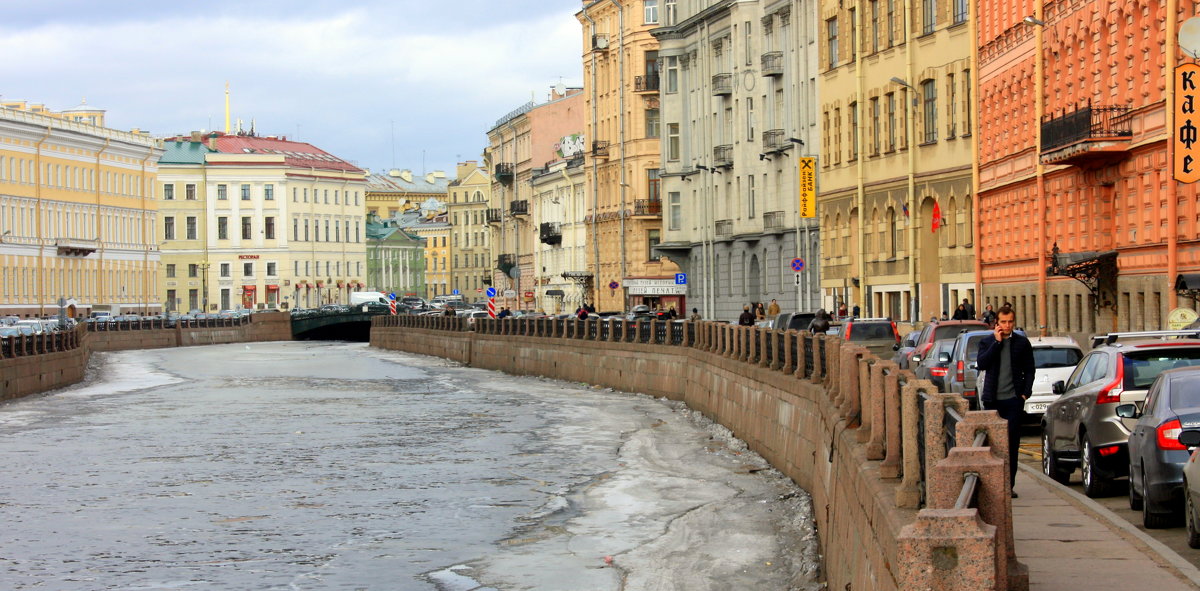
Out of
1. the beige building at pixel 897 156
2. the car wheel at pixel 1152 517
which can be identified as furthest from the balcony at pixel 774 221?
the car wheel at pixel 1152 517

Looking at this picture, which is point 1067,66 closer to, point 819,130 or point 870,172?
point 870,172

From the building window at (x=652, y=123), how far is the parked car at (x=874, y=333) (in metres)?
63.5

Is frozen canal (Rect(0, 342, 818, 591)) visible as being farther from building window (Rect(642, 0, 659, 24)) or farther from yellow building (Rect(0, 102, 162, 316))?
yellow building (Rect(0, 102, 162, 316))

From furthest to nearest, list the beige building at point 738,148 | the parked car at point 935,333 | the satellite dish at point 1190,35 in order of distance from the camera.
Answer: the beige building at point 738,148, the parked car at point 935,333, the satellite dish at point 1190,35

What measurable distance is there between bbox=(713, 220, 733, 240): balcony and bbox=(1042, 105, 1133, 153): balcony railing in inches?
1502

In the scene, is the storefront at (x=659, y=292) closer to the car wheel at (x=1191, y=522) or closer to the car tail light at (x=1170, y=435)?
the car tail light at (x=1170, y=435)

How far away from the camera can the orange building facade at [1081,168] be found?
39781 mm

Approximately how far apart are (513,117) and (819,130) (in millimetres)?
72731

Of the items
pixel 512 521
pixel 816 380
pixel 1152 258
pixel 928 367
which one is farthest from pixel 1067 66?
pixel 512 521

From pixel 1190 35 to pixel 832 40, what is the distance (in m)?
38.7

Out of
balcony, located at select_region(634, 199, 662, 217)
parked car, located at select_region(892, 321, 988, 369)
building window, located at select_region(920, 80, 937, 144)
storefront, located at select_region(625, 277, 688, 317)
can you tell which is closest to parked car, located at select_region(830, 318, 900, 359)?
parked car, located at select_region(892, 321, 988, 369)

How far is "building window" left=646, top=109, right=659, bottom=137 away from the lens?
105125 mm

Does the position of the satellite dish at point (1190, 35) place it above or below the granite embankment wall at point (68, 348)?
above

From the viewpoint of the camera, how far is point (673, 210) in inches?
3706
